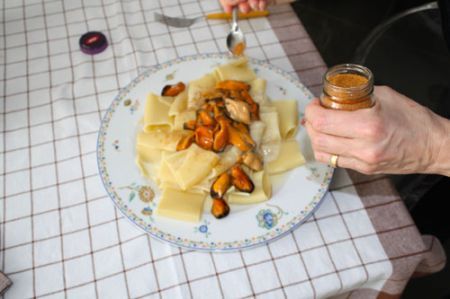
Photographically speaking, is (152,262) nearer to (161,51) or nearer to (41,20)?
(161,51)

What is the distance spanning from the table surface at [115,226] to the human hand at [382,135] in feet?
0.83

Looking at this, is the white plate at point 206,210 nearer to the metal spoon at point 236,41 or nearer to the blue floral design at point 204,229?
the blue floral design at point 204,229

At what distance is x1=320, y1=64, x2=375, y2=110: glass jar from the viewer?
87 cm

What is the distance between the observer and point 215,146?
1.16 meters

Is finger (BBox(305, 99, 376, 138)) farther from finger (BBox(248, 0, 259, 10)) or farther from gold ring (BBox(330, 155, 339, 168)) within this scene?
finger (BBox(248, 0, 259, 10))

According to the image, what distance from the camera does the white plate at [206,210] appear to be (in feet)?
3.49

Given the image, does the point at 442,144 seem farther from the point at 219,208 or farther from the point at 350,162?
the point at 219,208

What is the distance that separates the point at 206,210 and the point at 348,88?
0.51 m

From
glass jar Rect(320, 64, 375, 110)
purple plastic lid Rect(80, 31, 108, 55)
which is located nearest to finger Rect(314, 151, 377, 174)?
glass jar Rect(320, 64, 375, 110)

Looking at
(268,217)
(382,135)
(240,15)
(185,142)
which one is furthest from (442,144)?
(240,15)

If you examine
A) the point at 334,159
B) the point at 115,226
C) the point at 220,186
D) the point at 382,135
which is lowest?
the point at 115,226

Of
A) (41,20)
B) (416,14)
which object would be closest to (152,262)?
(41,20)

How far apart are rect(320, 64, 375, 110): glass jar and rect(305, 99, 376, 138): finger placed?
3 cm

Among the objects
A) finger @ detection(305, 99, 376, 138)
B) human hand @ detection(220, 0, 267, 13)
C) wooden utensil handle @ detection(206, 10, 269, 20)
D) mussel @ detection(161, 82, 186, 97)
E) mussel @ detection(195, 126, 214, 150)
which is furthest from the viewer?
wooden utensil handle @ detection(206, 10, 269, 20)
